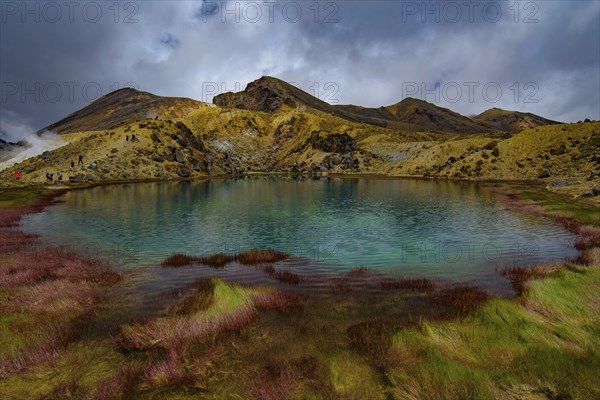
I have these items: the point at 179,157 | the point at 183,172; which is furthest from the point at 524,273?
the point at 179,157

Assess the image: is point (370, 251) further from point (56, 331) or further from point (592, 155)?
point (592, 155)

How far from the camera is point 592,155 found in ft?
306

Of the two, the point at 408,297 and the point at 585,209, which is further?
the point at 585,209

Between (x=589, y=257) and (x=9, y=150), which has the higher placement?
(x=9, y=150)

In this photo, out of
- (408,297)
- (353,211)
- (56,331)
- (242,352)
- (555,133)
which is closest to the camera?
(242,352)

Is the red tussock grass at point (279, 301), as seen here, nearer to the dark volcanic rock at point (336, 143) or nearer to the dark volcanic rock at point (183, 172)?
the dark volcanic rock at point (183, 172)

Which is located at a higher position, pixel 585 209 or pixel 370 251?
pixel 585 209

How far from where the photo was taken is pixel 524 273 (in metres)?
18.2

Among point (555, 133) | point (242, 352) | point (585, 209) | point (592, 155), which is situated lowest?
point (242, 352)

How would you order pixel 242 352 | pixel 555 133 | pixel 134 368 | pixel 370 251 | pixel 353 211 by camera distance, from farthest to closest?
1. pixel 555 133
2. pixel 353 211
3. pixel 370 251
4. pixel 242 352
5. pixel 134 368

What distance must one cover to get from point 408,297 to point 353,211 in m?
29.9

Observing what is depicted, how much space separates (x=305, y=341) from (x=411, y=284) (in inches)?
313

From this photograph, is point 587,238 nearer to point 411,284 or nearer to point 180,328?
point 411,284

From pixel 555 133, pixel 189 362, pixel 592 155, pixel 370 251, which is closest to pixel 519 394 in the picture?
pixel 189 362
